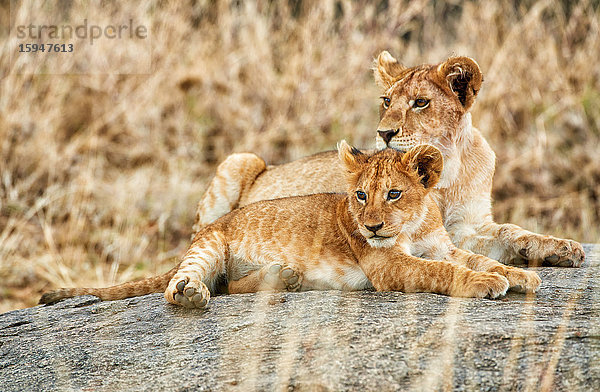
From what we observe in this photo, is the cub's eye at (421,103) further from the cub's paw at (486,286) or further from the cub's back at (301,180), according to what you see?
the cub's paw at (486,286)

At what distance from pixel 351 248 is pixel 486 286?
0.97 metres

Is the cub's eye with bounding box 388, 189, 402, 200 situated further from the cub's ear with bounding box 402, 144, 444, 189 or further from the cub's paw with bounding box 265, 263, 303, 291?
the cub's paw with bounding box 265, 263, 303, 291

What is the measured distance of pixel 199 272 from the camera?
4.27 m

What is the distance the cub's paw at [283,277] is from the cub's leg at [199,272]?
37cm

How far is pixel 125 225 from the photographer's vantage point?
8164 mm

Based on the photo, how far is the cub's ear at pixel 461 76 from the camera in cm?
479

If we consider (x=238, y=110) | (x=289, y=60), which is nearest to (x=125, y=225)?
(x=238, y=110)

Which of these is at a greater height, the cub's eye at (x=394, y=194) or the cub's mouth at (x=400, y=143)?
the cub's mouth at (x=400, y=143)

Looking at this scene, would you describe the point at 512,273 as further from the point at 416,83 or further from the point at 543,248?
the point at 416,83

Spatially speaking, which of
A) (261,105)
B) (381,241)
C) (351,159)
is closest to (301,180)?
(351,159)

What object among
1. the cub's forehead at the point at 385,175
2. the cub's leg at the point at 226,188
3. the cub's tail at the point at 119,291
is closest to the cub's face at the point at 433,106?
the cub's forehead at the point at 385,175

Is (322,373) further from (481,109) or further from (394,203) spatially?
(481,109)

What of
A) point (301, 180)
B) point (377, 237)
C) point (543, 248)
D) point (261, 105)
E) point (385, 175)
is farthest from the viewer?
point (261, 105)

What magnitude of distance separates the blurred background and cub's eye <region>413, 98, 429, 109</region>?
3.84 m
